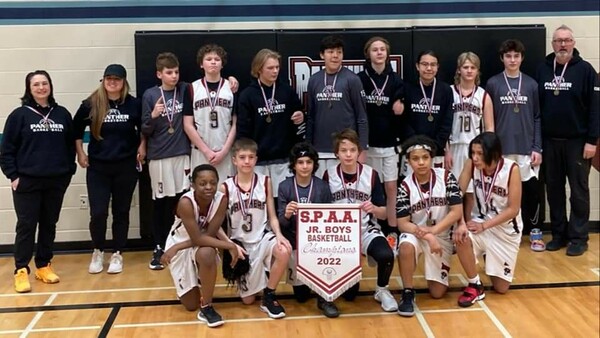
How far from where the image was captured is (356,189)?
465cm

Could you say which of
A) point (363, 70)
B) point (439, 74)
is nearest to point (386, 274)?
point (363, 70)

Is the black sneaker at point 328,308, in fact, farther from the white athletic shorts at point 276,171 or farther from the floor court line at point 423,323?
the white athletic shorts at point 276,171

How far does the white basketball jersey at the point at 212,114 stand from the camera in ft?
17.5

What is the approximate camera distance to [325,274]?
435 centimetres

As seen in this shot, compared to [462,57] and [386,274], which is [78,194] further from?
[462,57]

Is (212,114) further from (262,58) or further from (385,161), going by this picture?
(385,161)

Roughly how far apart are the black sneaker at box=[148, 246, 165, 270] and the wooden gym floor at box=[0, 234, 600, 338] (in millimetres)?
106

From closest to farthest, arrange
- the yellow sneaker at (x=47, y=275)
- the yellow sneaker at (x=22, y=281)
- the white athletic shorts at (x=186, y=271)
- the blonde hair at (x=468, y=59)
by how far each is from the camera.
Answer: the white athletic shorts at (x=186, y=271)
the yellow sneaker at (x=22, y=281)
the yellow sneaker at (x=47, y=275)
the blonde hair at (x=468, y=59)

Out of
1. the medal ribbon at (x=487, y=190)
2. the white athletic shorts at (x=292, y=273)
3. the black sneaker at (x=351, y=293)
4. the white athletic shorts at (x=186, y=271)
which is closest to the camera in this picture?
the white athletic shorts at (x=186, y=271)

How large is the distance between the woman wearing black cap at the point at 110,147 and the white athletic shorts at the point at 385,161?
74.3 inches

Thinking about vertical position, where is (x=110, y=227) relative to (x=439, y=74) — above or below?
below

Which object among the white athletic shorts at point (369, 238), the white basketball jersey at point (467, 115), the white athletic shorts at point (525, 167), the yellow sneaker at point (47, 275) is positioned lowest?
the yellow sneaker at point (47, 275)

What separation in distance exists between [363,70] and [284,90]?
758 millimetres

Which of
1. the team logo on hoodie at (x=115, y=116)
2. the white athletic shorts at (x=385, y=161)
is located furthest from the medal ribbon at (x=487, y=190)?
the team logo on hoodie at (x=115, y=116)
